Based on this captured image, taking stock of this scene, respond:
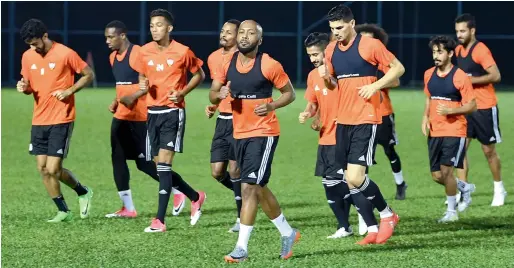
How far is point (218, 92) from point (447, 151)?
12.0 ft

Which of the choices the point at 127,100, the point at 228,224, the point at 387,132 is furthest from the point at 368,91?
the point at 387,132

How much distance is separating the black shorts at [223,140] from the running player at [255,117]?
2.06 m

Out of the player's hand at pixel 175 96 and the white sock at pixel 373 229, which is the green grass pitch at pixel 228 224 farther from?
the player's hand at pixel 175 96

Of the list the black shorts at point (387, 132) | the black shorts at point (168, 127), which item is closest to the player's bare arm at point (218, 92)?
the black shorts at point (168, 127)

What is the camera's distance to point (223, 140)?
12484 millimetres

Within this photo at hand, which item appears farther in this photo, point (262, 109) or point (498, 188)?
point (498, 188)

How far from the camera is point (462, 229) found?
1223 centimetres

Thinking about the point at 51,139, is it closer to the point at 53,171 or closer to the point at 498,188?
the point at 53,171

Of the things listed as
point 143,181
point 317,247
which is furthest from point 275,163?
point 317,247

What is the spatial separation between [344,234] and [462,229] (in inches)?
57.7

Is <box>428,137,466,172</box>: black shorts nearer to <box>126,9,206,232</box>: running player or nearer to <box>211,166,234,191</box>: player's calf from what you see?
<box>211,166,234,191</box>: player's calf

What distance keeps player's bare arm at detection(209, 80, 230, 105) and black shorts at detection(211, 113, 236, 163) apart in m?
1.97

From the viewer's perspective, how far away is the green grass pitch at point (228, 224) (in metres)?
10.2

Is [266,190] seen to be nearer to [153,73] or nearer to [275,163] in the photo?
[153,73]
